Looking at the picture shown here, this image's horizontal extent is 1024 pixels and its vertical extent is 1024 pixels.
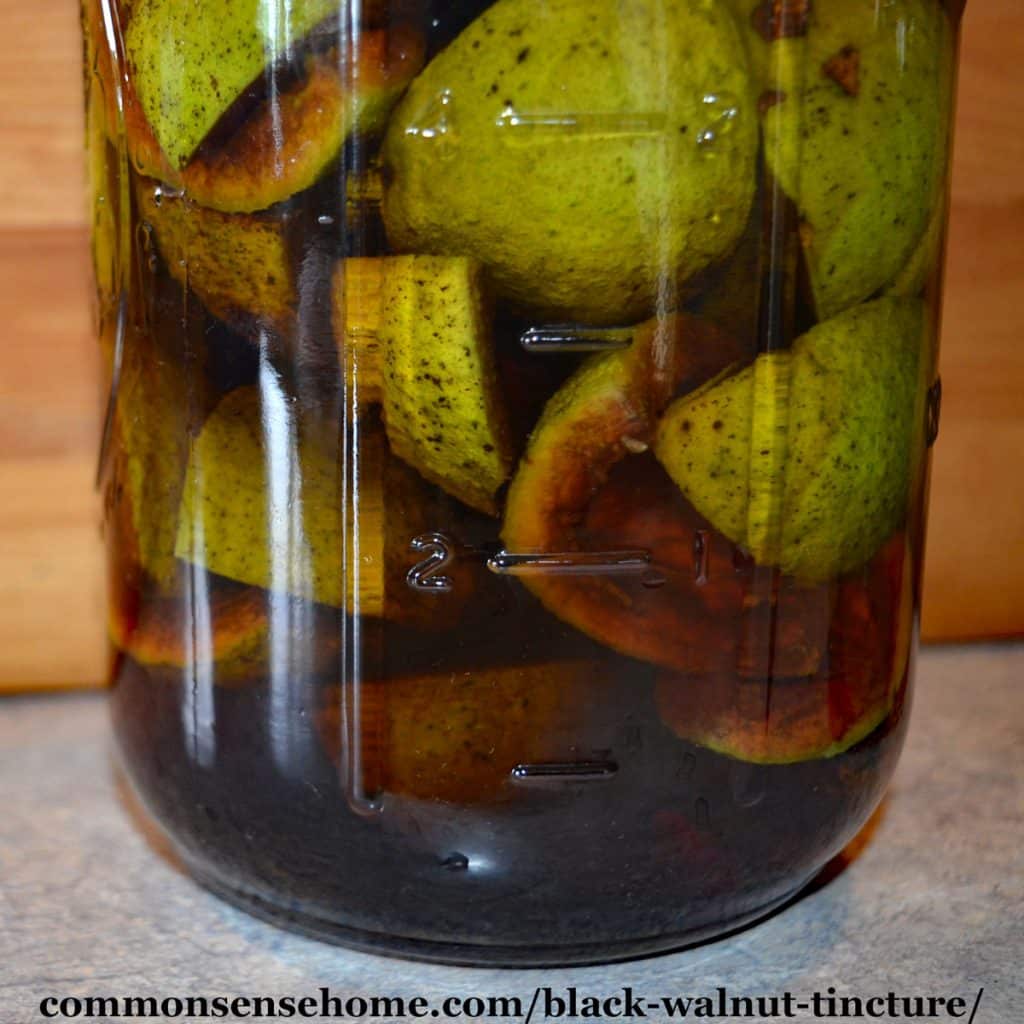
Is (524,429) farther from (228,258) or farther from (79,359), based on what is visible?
(79,359)

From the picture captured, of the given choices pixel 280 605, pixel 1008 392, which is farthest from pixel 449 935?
pixel 1008 392

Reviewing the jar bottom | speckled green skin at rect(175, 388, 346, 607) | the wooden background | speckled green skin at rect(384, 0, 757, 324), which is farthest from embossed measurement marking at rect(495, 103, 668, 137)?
the wooden background

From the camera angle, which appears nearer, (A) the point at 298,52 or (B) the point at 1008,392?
(A) the point at 298,52

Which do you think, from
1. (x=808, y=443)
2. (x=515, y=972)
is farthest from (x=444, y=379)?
(x=515, y=972)

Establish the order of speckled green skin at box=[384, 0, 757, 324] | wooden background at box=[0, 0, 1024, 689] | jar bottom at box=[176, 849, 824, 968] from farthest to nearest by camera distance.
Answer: wooden background at box=[0, 0, 1024, 689] → jar bottom at box=[176, 849, 824, 968] → speckled green skin at box=[384, 0, 757, 324]

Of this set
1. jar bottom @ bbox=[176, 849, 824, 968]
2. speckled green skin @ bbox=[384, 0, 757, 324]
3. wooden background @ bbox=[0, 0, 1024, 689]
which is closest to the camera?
speckled green skin @ bbox=[384, 0, 757, 324]

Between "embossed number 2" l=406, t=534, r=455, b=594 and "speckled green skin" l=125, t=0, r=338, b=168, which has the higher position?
"speckled green skin" l=125, t=0, r=338, b=168

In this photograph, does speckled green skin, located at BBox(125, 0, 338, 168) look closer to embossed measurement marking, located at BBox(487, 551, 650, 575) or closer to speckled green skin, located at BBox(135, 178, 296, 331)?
speckled green skin, located at BBox(135, 178, 296, 331)

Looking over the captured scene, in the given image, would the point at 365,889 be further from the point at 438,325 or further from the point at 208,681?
the point at 438,325
